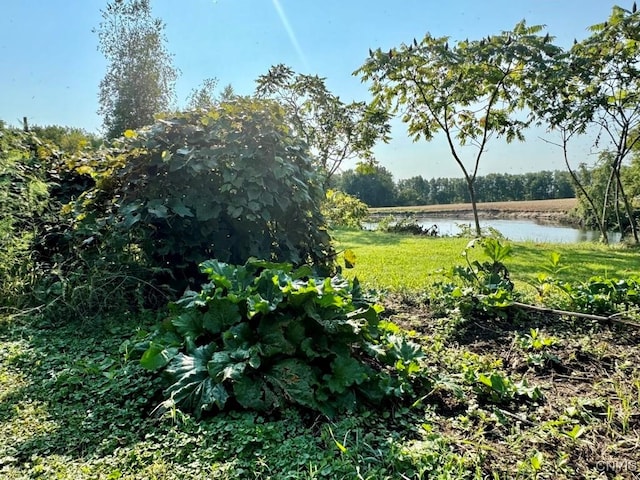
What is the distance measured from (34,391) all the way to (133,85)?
54.4 feet

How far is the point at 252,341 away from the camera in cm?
161

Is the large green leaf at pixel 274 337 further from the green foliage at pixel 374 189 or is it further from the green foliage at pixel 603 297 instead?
the green foliage at pixel 374 189

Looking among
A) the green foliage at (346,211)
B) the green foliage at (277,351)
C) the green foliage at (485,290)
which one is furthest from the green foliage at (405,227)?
the green foliage at (277,351)

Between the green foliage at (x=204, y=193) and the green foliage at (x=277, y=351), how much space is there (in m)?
0.91

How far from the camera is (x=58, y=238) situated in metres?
3.21

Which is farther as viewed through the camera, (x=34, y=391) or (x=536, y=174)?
(x=536, y=174)

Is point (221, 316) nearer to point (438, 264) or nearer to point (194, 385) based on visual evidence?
point (194, 385)

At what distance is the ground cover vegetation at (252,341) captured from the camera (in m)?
1.27

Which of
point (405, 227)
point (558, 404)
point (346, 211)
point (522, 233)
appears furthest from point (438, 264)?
point (346, 211)

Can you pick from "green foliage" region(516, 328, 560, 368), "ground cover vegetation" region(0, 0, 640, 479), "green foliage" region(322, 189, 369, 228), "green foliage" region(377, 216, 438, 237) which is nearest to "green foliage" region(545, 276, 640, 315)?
"ground cover vegetation" region(0, 0, 640, 479)

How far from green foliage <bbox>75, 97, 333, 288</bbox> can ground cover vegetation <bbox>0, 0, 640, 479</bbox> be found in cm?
1

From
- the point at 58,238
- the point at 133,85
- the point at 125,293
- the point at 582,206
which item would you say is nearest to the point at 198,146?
the point at 125,293

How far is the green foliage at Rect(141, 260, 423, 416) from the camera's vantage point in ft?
4.79

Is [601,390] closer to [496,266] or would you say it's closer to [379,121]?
[496,266]
